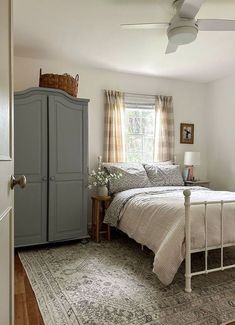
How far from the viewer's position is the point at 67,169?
3176 millimetres

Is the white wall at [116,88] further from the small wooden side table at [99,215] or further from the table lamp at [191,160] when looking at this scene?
the small wooden side table at [99,215]

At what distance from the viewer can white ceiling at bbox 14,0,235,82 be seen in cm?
227

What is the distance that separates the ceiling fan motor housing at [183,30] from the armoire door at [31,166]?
160 centimetres

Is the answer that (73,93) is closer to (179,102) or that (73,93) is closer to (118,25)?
(118,25)

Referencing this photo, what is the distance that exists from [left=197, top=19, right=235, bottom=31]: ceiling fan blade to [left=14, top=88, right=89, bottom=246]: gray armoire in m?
1.62

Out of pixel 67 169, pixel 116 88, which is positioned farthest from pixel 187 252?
pixel 116 88

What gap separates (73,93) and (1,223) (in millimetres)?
2589

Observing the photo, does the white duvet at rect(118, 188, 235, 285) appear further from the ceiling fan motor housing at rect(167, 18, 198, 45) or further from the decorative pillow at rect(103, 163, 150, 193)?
the ceiling fan motor housing at rect(167, 18, 198, 45)

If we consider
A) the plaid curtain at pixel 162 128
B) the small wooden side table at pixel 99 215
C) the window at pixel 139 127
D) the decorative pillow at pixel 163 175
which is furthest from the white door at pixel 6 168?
the plaid curtain at pixel 162 128

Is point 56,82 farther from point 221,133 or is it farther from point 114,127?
point 221,133

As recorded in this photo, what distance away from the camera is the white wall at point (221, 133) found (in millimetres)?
4230

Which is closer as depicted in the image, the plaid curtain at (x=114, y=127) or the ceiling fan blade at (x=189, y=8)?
the ceiling fan blade at (x=189, y=8)

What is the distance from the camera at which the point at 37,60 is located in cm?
356

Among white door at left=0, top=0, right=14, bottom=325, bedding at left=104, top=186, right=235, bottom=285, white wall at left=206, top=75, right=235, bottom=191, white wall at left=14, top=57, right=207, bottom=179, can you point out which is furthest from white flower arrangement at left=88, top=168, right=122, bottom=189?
white door at left=0, top=0, right=14, bottom=325
